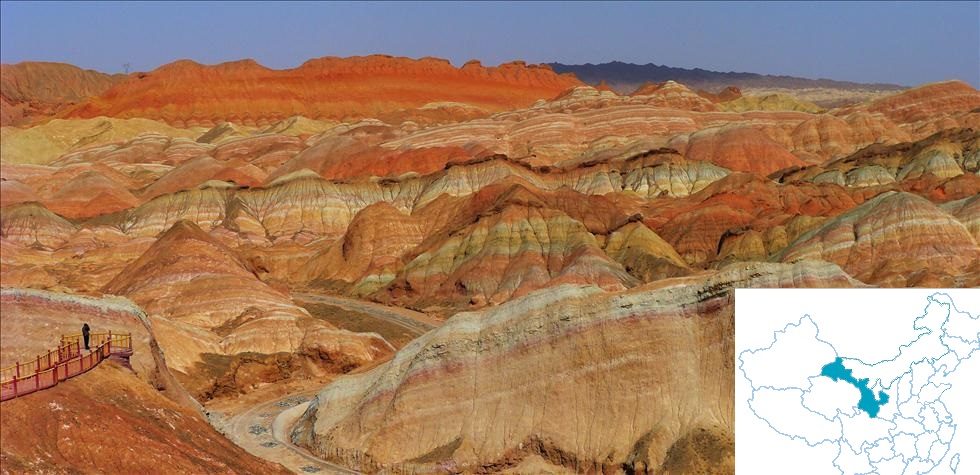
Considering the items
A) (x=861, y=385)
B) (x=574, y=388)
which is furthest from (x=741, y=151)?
(x=861, y=385)

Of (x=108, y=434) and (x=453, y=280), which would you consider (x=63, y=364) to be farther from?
(x=453, y=280)

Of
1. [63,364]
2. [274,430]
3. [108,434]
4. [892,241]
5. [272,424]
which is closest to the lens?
[108,434]

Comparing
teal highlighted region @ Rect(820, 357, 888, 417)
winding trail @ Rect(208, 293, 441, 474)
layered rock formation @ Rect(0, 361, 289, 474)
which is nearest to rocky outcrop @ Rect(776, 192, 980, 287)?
winding trail @ Rect(208, 293, 441, 474)

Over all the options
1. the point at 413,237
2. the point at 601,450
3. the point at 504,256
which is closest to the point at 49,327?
the point at 601,450

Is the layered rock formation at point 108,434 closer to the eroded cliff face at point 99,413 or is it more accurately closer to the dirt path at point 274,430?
the eroded cliff face at point 99,413

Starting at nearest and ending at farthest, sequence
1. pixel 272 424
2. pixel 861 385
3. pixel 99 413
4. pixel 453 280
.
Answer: pixel 861 385 → pixel 99 413 → pixel 272 424 → pixel 453 280

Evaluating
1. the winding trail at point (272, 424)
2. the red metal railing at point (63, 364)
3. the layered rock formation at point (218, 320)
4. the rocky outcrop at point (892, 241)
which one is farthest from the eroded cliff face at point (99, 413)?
the rocky outcrop at point (892, 241)

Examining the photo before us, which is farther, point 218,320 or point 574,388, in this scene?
point 218,320
